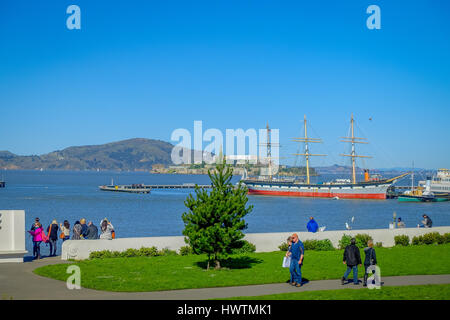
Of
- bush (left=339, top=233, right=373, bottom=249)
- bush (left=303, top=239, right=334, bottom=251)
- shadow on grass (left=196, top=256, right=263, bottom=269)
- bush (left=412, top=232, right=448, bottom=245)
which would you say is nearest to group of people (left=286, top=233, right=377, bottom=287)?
shadow on grass (left=196, top=256, right=263, bottom=269)

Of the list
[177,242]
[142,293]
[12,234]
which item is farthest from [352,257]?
[12,234]

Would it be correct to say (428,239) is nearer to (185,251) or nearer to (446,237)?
(446,237)

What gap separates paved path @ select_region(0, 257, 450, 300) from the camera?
13.2m

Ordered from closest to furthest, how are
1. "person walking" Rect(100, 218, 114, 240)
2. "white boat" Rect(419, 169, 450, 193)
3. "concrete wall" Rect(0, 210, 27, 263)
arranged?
"concrete wall" Rect(0, 210, 27, 263), "person walking" Rect(100, 218, 114, 240), "white boat" Rect(419, 169, 450, 193)

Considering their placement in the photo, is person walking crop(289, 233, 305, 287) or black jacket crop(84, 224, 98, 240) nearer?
person walking crop(289, 233, 305, 287)

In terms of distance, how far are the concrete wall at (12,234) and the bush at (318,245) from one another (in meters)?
10.6

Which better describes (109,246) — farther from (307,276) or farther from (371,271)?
(371,271)

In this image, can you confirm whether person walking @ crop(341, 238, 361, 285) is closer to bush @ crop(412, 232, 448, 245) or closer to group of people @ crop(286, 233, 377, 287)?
group of people @ crop(286, 233, 377, 287)

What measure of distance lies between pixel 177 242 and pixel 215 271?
14.9 feet

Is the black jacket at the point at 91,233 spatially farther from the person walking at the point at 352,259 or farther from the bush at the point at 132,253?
the person walking at the point at 352,259

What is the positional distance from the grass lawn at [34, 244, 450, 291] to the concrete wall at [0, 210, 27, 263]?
2.01 metres

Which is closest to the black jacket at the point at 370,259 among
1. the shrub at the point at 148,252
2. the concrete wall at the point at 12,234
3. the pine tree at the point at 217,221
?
the pine tree at the point at 217,221

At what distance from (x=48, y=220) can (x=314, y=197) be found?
70153 millimetres

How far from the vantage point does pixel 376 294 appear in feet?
43.5
